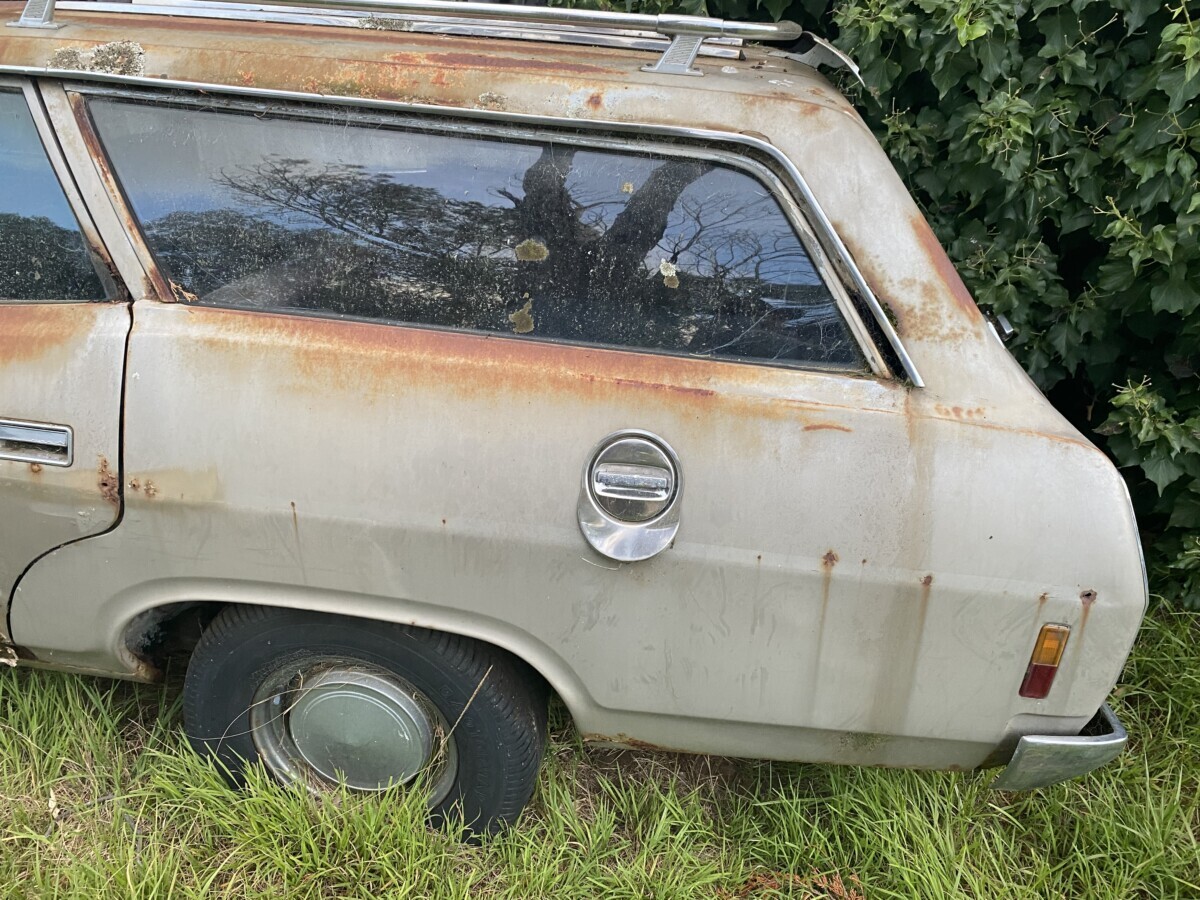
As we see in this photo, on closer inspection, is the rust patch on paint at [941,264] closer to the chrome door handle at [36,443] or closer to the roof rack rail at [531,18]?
the roof rack rail at [531,18]

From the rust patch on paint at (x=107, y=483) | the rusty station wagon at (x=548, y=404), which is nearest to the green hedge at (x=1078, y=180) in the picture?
the rusty station wagon at (x=548, y=404)

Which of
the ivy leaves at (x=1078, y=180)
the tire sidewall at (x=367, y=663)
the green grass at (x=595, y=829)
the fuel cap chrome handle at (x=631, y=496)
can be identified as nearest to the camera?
the fuel cap chrome handle at (x=631, y=496)

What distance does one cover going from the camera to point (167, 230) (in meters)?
1.98

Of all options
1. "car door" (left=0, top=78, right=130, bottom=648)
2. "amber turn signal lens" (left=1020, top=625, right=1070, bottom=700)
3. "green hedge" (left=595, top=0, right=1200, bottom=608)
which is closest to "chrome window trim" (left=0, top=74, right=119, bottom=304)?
"car door" (left=0, top=78, right=130, bottom=648)

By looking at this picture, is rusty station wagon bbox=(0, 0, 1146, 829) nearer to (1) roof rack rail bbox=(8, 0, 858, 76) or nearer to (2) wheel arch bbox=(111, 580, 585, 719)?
(2) wheel arch bbox=(111, 580, 585, 719)

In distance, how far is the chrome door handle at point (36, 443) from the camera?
6.32 feet

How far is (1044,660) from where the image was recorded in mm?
1842

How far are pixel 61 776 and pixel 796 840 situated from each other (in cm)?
186

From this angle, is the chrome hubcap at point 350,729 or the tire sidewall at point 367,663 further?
the chrome hubcap at point 350,729

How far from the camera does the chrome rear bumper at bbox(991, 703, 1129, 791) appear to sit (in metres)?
1.86

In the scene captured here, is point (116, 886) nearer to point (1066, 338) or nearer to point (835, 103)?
point (835, 103)

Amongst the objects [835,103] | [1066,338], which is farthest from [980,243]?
[835,103]

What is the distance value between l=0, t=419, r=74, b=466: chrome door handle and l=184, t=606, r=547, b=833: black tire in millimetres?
478

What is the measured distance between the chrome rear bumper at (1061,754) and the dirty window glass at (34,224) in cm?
214
